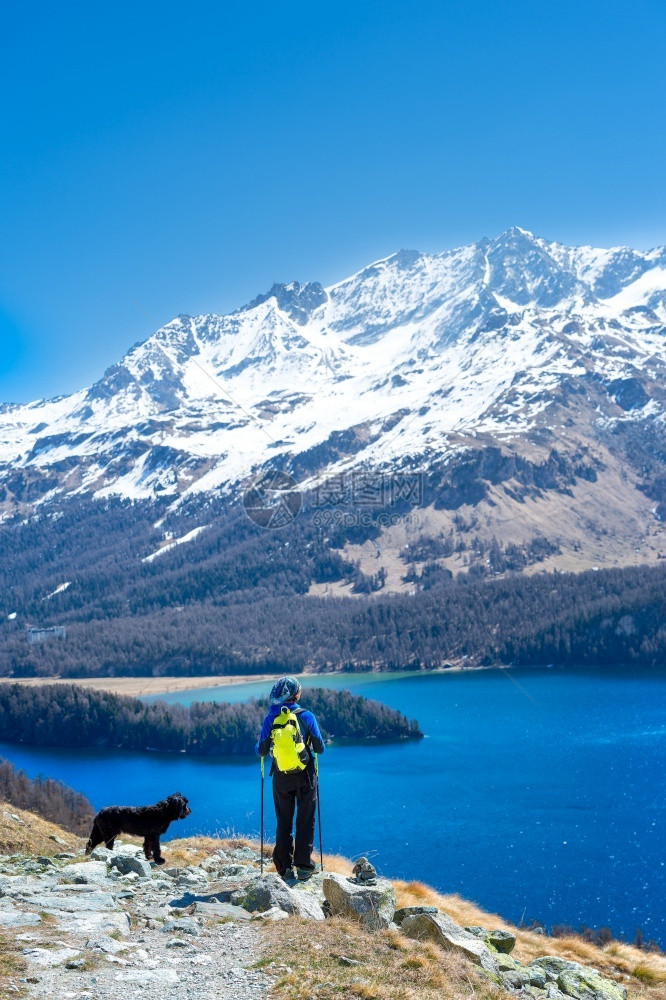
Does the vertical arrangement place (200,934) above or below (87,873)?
above

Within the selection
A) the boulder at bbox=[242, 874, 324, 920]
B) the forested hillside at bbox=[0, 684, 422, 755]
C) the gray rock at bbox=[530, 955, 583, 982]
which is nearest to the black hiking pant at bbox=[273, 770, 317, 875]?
the boulder at bbox=[242, 874, 324, 920]

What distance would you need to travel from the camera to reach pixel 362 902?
14.8 m

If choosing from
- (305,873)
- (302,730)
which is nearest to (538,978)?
(305,873)

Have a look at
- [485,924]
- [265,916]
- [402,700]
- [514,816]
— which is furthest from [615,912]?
[402,700]

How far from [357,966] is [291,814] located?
18.1 ft

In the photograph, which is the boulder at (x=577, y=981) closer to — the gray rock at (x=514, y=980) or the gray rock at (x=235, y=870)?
the gray rock at (x=514, y=980)

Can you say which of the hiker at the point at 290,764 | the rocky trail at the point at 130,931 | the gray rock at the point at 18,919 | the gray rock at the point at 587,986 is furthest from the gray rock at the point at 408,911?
the gray rock at the point at 18,919

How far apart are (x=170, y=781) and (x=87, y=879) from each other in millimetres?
109003

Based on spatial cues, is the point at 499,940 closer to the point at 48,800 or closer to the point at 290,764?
the point at 290,764

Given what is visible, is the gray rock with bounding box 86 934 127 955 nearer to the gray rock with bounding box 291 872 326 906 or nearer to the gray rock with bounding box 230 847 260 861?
the gray rock with bounding box 291 872 326 906

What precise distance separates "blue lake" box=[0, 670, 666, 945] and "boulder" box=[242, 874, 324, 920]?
19744mm

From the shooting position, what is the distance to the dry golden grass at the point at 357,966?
1159 cm

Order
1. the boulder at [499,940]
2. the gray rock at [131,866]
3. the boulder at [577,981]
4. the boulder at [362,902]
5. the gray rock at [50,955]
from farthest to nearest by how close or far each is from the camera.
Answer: the gray rock at [131,866]
the boulder at [499,940]
the boulder at [577,981]
the boulder at [362,902]
the gray rock at [50,955]

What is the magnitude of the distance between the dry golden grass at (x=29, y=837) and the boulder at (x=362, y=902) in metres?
13.4
